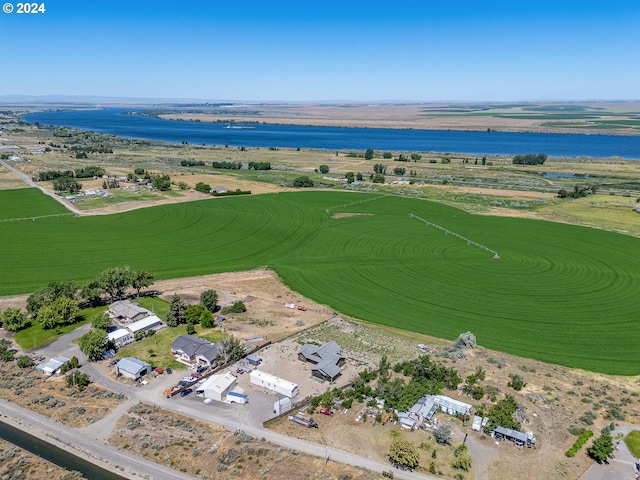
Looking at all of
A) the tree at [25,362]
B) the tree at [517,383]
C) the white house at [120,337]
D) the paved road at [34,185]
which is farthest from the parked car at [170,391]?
the paved road at [34,185]

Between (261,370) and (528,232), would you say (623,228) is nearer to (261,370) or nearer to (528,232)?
(528,232)

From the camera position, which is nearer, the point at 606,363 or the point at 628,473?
the point at 628,473

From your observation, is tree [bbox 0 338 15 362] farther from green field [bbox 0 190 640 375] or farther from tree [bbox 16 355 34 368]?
green field [bbox 0 190 640 375]

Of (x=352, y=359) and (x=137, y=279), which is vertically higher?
(x=137, y=279)

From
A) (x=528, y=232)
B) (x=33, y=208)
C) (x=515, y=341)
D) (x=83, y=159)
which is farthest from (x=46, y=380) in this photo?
(x=83, y=159)

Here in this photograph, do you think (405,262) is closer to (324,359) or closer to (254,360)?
(324,359)
